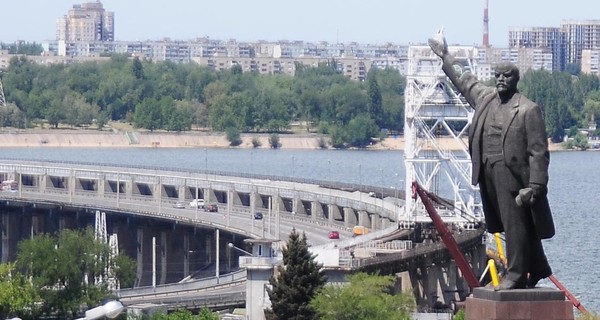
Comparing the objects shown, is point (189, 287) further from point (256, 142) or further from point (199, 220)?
point (256, 142)

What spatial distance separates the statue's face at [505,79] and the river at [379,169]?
1323 inches

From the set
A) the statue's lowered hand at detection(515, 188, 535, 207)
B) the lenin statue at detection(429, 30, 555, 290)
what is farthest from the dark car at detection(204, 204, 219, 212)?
the statue's lowered hand at detection(515, 188, 535, 207)

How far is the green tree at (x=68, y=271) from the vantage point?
39.5 m

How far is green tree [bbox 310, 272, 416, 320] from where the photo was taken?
109 feet

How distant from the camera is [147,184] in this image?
88875 mm

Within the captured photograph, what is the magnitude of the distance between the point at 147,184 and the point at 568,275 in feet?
118

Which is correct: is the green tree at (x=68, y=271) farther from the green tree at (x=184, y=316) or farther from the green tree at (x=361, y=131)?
the green tree at (x=361, y=131)

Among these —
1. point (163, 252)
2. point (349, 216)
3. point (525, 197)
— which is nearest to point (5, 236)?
point (163, 252)

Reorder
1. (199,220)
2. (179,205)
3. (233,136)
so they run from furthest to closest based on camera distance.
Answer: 1. (233,136)
2. (179,205)
3. (199,220)

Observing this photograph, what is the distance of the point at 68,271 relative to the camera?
4119 cm

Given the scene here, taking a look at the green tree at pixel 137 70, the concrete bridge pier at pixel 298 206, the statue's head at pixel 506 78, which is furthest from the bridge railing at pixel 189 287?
the green tree at pixel 137 70

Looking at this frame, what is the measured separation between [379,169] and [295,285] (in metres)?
92.5

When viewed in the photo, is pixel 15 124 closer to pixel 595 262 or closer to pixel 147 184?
pixel 147 184

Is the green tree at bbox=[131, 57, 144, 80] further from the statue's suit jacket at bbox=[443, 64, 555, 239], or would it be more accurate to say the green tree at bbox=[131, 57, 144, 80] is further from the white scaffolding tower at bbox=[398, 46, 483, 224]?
the statue's suit jacket at bbox=[443, 64, 555, 239]
